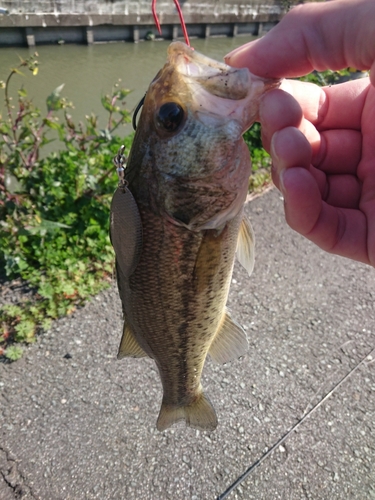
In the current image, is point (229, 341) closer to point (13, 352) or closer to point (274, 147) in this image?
point (274, 147)

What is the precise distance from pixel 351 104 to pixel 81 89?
37.4 feet

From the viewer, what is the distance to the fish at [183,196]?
145cm

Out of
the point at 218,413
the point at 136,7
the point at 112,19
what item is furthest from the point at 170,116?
the point at 136,7

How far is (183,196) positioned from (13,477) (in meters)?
2.17

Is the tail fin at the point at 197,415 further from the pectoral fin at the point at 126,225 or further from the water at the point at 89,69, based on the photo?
the water at the point at 89,69

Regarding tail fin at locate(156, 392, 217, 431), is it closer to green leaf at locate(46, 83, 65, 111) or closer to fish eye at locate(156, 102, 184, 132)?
fish eye at locate(156, 102, 184, 132)

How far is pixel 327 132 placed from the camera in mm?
2145

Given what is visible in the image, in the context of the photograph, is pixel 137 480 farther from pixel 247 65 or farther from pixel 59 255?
pixel 247 65

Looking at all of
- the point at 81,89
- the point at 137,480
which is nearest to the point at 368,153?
the point at 137,480

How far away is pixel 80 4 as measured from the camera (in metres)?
17.1

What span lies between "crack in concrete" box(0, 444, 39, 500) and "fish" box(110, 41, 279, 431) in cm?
149

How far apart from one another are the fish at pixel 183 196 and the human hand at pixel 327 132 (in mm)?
122

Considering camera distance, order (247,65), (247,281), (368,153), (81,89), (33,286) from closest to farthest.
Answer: (247,65) < (368,153) < (33,286) < (247,281) < (81,89)

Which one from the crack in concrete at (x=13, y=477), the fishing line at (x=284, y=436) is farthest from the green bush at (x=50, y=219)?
the fishing line at (x=284, y=436)
